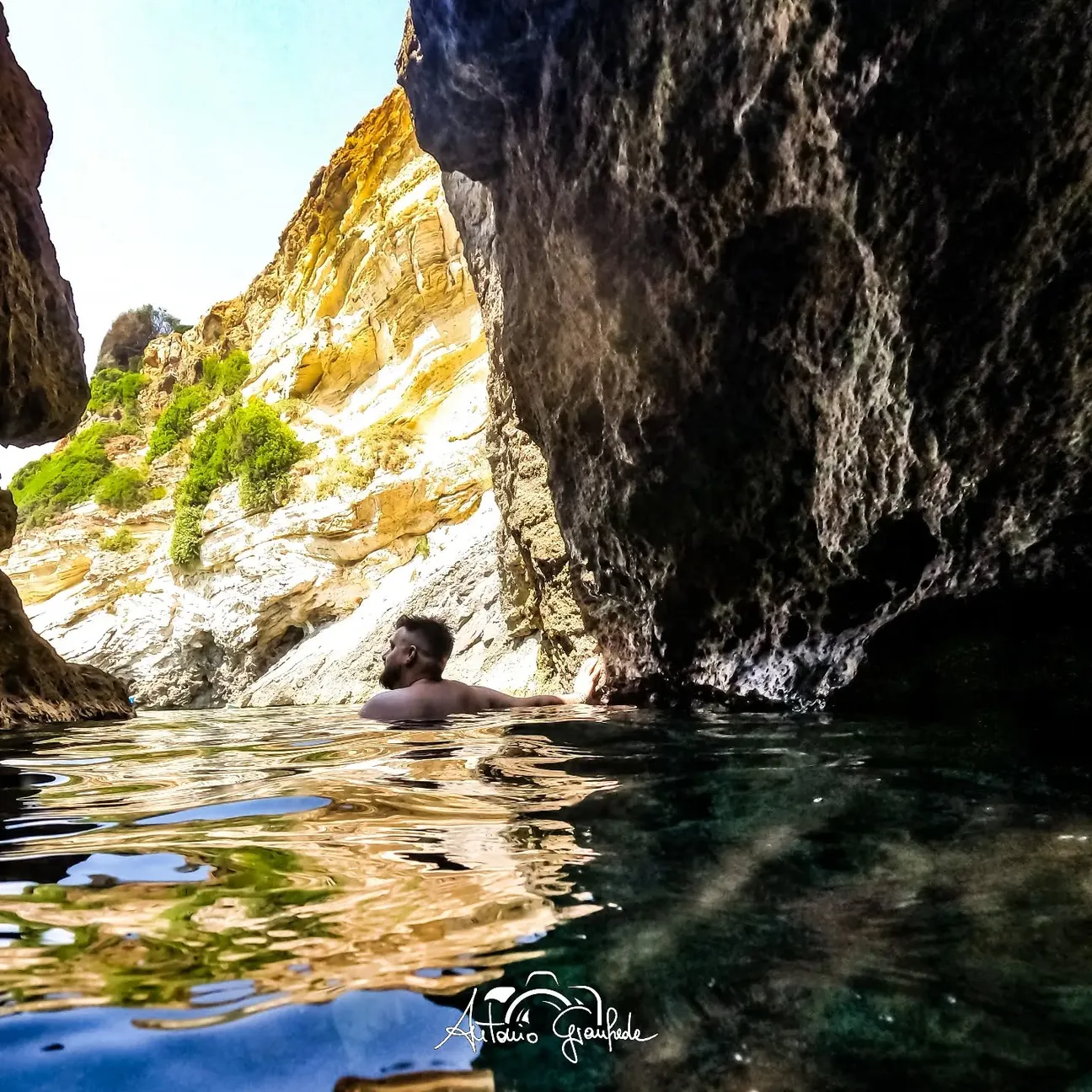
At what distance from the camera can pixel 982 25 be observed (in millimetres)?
2277

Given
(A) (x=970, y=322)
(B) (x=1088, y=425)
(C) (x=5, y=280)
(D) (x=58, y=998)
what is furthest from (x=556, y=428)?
(D) (x=58, y=998)

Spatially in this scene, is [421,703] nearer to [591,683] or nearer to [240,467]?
[591,683]

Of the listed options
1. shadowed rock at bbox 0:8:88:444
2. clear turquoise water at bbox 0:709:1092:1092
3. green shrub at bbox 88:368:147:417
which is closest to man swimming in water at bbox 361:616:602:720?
clear turquoise water at bbox 0:709:1092:1092

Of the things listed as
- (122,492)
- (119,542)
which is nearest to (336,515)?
(119,542)

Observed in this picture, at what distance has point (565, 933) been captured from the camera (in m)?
0.96

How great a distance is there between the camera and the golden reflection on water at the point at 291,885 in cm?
84

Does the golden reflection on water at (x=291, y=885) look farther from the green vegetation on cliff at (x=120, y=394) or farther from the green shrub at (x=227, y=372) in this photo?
the green vegetation on cliff at (x=120, y=394)

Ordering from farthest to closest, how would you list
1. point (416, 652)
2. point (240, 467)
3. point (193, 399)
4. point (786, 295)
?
1. point (193, 399)
2. point (240, 467)
3. point (416, 652)
4. point (786, 295)

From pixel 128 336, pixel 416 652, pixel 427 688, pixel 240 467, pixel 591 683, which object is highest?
pixel 128 336

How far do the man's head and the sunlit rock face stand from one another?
43.6 inches

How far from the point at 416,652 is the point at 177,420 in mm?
19875

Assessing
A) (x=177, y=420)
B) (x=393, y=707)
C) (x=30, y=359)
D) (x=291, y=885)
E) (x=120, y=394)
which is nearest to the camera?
(x=291, y=885)

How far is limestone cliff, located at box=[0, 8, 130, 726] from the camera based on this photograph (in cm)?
490

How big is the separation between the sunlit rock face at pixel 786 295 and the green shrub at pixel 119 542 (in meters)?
16.5
